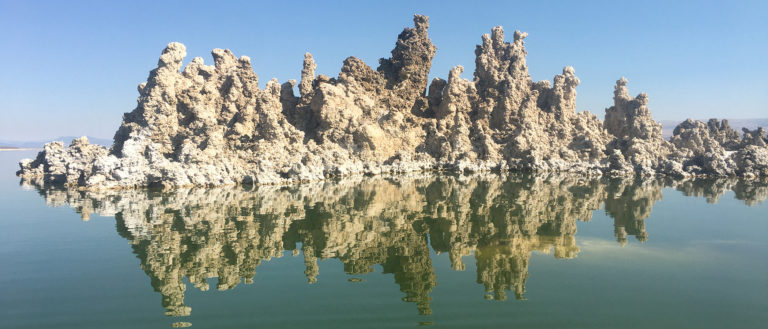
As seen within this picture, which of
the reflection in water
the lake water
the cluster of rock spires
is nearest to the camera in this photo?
the lake water

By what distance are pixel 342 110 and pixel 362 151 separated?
16.1ft

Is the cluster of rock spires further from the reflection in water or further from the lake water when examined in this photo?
the lake water

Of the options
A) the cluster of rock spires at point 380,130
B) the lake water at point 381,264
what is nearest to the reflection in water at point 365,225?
the lake water at point 381,264

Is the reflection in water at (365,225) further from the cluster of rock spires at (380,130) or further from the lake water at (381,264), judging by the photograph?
the cluster of rock spires at (380,130)

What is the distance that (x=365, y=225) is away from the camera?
16.6 meters

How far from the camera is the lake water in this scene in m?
8.21

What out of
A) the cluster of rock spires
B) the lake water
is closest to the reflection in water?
the lake water

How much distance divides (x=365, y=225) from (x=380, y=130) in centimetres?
2689

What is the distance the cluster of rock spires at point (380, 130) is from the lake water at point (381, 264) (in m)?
8.85

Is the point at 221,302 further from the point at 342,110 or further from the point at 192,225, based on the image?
the point at 342,110

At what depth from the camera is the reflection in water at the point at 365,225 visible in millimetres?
10930

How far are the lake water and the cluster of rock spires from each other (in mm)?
8845

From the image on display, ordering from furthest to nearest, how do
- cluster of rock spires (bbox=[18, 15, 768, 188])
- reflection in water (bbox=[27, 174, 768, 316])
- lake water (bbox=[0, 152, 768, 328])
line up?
cluster of rock spires (bbox=[18, 15, 768, 188]), reflection in water (bbox=[27, 174, 768, 316]), lake water (bbox=[0, 152, 768, 328])

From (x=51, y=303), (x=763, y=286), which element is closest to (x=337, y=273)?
(x=51, y=303)
